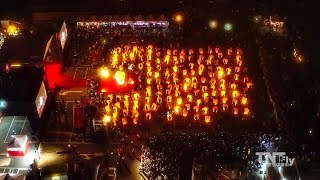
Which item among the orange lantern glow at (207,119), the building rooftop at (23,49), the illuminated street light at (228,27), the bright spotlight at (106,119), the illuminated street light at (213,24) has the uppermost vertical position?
the illuminated street light at (213,24)

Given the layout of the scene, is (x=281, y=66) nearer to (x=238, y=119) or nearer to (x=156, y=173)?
(x=238, y=119)

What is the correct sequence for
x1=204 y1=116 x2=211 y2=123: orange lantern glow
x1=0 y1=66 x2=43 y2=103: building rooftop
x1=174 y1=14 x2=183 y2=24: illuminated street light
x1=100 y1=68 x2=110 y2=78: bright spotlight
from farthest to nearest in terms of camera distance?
x1=174 y1=14 x2=183 y2=24: illuminated street light → x1=100 y1=68 x2=110 y2=78: bright spotlight → x1=204 y1=116 x2=211 y2=123: orange lantern glow → x1=0 y1=66 x2=43 y2=103: building rooftop

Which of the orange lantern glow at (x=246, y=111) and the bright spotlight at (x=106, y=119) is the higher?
the orange lantern glow at (x=246, y=111)

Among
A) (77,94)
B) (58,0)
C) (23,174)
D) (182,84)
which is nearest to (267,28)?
(182,84)

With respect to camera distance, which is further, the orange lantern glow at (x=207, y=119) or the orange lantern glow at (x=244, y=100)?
the orange lantern glow at (x=244, y=100)

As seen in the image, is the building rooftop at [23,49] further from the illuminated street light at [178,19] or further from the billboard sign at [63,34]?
the illuminated street light at [178,19]

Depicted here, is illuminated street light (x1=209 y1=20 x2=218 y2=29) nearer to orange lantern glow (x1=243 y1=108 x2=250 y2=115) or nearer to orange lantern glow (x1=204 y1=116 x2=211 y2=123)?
orange lantern glow (x1=243 y1=108 x2=250 y2=115)

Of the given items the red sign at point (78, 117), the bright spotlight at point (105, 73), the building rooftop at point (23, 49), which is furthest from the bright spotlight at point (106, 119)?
the building rooftop at point (23, 49)

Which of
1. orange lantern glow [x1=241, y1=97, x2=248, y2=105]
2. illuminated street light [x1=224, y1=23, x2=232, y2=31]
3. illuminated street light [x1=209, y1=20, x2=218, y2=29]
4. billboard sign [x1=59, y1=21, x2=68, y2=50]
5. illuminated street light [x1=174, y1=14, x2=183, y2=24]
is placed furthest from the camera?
illuminated street light [x1=174, y1=14, x2=183, y2=24]

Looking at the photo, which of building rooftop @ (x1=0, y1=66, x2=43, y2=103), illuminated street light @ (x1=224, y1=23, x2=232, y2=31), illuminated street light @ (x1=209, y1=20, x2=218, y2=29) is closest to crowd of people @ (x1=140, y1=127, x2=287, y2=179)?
building rooftop @ (x1=0, y1=66, x2=43, y2=103)

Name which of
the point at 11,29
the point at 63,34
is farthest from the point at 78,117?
the point at 11,29

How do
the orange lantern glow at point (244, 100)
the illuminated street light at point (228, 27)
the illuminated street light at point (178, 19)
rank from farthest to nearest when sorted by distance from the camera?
the illuminated street light at point (178, 19) → the illuminated street light at point (228, 27) → the orange lantern glow at point (244, 100)
